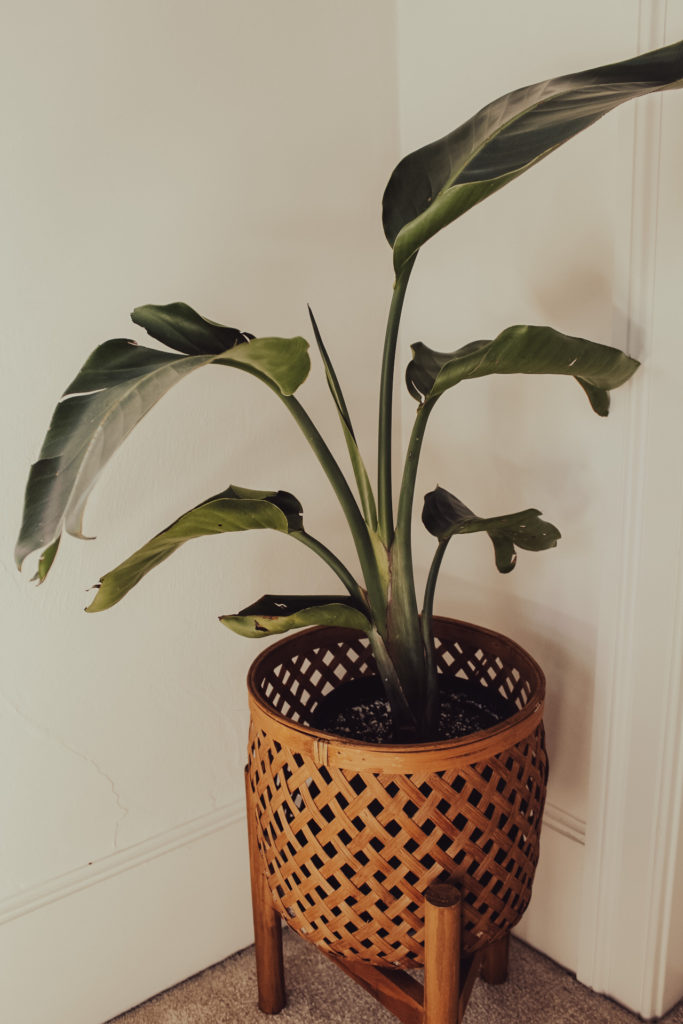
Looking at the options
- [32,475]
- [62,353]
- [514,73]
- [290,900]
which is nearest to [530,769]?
[290,900]

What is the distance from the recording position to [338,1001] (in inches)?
48.8

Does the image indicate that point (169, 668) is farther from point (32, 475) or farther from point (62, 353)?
point (32, 475)

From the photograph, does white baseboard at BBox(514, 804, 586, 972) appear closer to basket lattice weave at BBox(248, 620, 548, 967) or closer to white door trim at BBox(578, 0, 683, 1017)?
white door trim at BBox(578, 0, 683, 1017)

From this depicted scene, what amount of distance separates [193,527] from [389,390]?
0.27m

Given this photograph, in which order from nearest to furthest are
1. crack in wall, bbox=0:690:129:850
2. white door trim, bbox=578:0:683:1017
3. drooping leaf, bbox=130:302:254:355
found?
drooping leaf, bbox=130:302:254:355 < white door trim, bbox=578:0:683:1017 < crack in wall, bbox=0:690:129:850

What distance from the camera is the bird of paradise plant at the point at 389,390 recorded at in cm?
68

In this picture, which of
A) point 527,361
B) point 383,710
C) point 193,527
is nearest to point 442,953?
point 383,710

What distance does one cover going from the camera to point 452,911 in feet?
2.87

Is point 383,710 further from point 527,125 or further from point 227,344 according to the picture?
point 527,125

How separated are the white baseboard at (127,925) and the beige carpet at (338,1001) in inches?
1.4

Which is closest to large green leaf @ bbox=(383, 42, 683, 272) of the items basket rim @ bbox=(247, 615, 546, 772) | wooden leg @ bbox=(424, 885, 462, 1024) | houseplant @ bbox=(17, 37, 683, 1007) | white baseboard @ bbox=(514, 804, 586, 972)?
houseplant @ bbox=(17, 37, 683, 1007)

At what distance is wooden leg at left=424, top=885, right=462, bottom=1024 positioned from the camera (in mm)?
878

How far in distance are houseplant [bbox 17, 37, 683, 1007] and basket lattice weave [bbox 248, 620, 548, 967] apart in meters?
0.10

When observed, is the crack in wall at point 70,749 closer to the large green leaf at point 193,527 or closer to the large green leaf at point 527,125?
the large green leaf at point 193,527
